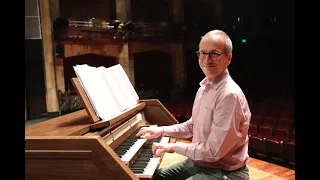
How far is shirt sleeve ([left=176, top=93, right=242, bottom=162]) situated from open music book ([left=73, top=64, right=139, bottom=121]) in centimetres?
53

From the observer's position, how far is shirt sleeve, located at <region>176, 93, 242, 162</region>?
54.1 inches

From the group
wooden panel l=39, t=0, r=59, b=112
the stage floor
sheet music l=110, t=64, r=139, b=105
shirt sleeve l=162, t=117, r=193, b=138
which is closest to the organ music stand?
shirt sleeve l=162, t=117, r=193, b=138

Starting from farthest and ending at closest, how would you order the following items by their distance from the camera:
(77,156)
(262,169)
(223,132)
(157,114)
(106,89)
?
(262,169)
(157,114)
(106,89)
(223,132)
(77,156)

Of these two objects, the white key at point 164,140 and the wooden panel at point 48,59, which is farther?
the wooden panel at point 48,59

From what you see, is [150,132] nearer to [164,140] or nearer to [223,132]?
[164,140]

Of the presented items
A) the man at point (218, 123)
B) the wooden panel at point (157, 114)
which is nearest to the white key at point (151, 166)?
the man at point (218, 123)

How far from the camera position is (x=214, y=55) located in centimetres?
147

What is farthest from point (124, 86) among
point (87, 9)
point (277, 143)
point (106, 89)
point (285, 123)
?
point (87, 9)

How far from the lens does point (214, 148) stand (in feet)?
4.55

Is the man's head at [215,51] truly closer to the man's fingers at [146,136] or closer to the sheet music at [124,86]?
the man's fingers at [146,136]

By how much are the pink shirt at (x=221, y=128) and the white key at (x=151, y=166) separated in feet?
0.51

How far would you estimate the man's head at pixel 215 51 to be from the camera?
1469mm

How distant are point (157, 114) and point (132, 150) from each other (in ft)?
2.88
